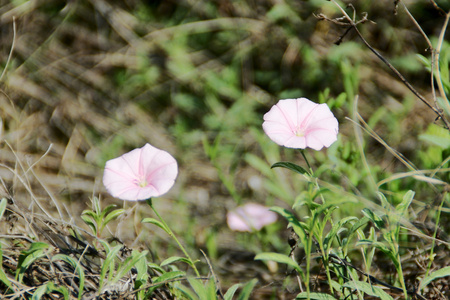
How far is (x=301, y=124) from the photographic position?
1.54 meters

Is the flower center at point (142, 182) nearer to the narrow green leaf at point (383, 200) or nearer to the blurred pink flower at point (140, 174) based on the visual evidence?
the blurred pink flower at point (140, 174)

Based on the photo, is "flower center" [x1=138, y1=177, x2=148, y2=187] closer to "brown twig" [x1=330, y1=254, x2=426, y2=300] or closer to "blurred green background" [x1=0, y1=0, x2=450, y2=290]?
"brown twig" [x1=330, y1=254, x2=426, y2=300]

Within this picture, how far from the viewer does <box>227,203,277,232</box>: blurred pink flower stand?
224 cm

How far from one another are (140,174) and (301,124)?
0.55 m

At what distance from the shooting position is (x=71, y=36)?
3.14 m

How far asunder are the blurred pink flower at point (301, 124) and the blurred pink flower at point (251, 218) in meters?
0.76

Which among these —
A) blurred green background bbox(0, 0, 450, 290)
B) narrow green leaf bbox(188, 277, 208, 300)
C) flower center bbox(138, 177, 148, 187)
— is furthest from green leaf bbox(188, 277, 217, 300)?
blurred green background bbox(0, 0, 450, 290)

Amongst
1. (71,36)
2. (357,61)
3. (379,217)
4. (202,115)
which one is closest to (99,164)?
(202,115)

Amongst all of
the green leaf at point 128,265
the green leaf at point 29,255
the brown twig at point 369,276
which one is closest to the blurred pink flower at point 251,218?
the brown twig at point 369,276

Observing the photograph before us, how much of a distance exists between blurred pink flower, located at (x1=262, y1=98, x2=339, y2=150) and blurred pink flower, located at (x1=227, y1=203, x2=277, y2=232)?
0.76 meters

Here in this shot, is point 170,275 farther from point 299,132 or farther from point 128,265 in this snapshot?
point 299,132

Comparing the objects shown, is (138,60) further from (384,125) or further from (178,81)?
(384,125)

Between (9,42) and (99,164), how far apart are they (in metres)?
1.10

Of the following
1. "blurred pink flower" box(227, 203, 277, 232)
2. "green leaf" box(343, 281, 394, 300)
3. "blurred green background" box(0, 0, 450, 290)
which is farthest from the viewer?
"blurred green background" box(0, 0, 450, 290)
